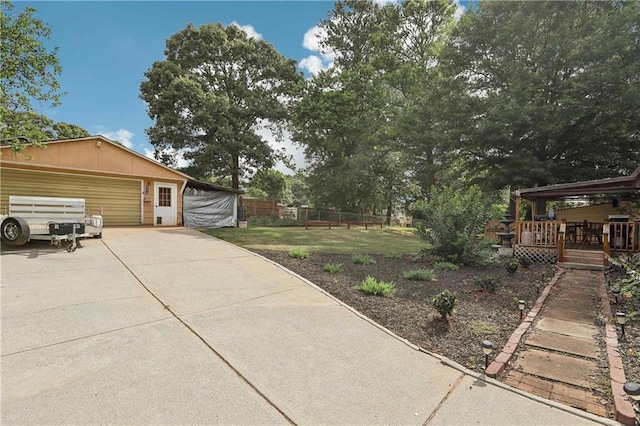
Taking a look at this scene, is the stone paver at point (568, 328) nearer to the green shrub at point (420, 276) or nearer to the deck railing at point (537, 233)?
the green shrub at point (420, 276)

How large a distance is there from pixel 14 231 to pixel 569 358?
1058 centimetres

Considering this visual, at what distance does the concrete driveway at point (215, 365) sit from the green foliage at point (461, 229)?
15.2ft

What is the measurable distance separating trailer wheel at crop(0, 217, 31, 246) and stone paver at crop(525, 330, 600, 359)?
993 cm

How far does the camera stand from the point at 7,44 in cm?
778

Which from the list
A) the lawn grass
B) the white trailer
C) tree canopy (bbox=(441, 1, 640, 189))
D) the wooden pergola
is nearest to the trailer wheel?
the white trailer

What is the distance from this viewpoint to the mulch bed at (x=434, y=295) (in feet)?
11.9

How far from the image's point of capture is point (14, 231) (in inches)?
272

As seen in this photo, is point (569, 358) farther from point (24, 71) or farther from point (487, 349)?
point (24, 71)

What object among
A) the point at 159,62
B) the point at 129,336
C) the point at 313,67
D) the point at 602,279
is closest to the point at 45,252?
the point at 129,336

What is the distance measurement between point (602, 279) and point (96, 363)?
9312mm

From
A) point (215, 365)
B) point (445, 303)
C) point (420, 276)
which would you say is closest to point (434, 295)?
point (420, 276)

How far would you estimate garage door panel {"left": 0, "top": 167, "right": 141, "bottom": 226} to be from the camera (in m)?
10.6

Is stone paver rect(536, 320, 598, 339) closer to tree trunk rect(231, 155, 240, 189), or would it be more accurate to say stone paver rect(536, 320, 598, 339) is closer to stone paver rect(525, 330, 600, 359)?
stone paver rect(525, 330, 600, 359)

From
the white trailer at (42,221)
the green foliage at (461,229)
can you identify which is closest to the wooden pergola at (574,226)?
the green foliage at (461,229)
